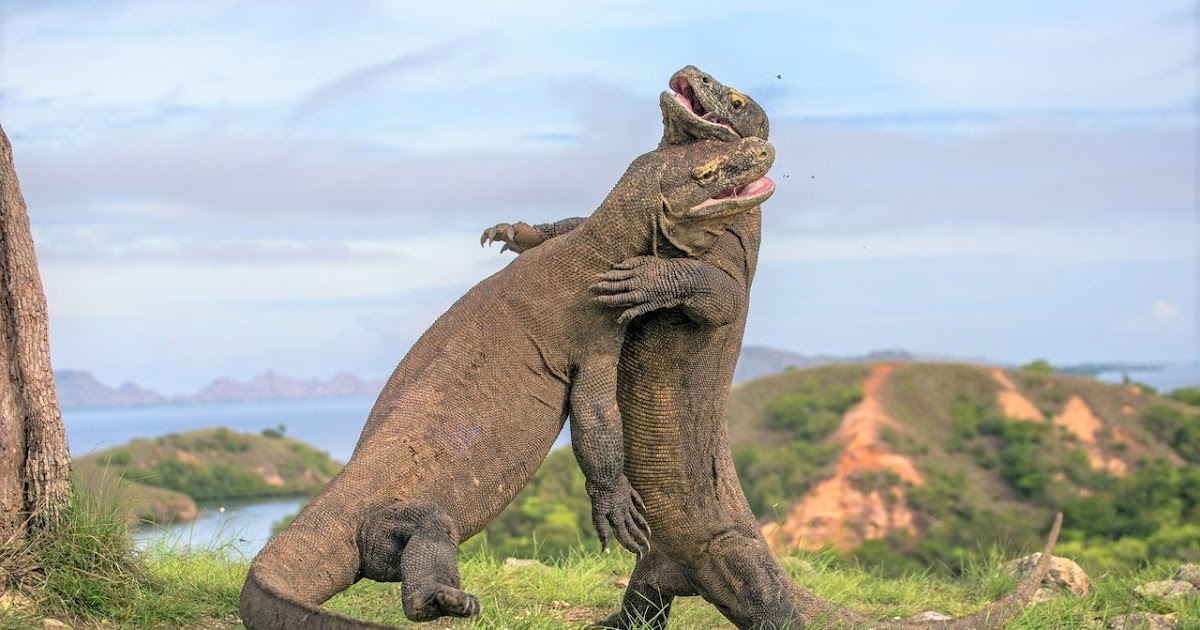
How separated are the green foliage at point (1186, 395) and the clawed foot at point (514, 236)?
35.9 meters

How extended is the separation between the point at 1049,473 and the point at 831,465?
5.51m

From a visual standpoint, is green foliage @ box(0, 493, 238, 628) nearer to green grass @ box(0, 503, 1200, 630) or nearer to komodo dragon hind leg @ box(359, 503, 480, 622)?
green grass @ box(0, 503, 1200, 630)

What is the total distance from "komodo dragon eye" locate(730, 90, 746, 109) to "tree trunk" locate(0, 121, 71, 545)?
4001mm

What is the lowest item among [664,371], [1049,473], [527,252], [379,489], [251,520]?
[1049,473]

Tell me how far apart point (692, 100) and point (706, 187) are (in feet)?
1.92

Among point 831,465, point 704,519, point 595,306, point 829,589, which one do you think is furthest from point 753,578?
point 831,465

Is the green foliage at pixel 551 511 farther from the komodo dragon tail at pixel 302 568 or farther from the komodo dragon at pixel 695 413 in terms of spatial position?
the komodo dragon tail at pixel 302 568

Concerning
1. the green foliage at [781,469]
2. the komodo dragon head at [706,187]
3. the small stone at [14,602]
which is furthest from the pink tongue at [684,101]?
the green foliage at [781,469]

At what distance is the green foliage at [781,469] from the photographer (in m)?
31.7

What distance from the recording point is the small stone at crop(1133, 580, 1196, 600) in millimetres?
9430

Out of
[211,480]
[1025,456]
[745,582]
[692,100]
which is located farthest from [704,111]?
[1025,456]

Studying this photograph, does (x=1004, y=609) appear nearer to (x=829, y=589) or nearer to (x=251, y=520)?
(x=829, y=589)

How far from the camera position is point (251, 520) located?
9891 millimetres

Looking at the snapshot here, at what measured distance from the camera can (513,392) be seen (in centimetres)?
650
